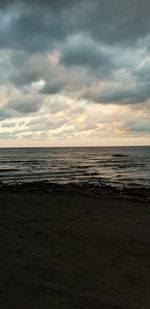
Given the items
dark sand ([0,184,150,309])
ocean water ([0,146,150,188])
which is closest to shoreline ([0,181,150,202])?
ocean water ([0,146,150,188])

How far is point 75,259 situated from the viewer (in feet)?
19.6

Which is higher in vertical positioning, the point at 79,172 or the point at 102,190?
the point at 102,190

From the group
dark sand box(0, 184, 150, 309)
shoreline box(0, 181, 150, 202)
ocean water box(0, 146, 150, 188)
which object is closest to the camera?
dark sand box(0, 184, 150, 309)

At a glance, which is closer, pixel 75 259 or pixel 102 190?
pixel 75 259

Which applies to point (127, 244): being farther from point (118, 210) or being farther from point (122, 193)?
point (122, 193)

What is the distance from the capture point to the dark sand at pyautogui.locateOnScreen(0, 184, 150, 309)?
4465 mm

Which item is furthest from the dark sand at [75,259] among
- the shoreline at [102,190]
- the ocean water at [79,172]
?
the ocean water at [79,172]

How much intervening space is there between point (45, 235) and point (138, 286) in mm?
3301

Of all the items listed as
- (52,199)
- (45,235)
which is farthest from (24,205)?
(45,235)

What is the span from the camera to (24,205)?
40.1 ft

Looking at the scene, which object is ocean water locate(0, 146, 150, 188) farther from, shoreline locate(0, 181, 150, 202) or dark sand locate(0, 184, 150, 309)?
dark sand locate(0, 184, 150, 309)

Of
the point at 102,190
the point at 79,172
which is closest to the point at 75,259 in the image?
the point at 102,190

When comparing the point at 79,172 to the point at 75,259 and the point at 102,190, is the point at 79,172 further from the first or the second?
the point at 75,259

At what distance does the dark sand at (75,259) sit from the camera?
14.6 ft
